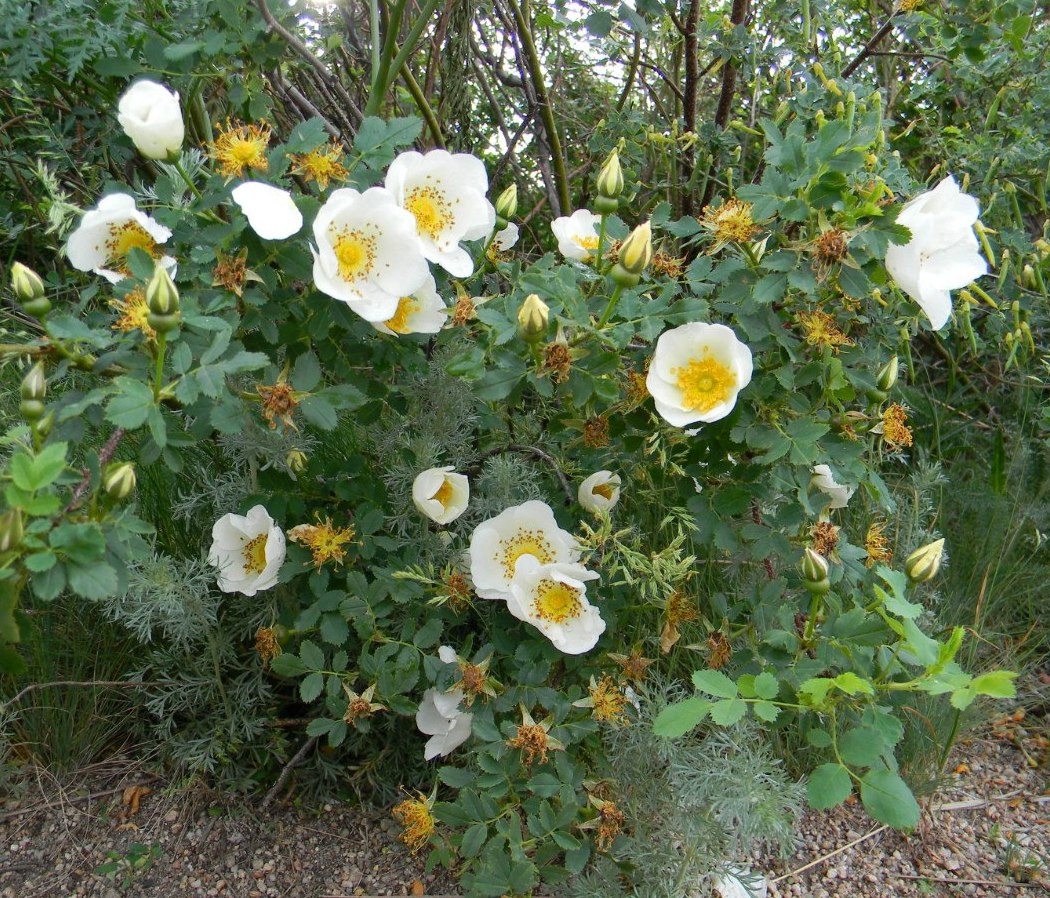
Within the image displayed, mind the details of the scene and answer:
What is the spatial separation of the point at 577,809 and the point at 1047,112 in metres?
2.26

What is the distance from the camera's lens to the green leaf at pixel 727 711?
111cm

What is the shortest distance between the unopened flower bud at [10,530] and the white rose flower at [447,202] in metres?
0.68

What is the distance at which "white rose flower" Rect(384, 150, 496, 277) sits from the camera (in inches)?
54.9

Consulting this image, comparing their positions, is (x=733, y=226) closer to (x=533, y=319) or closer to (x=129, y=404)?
(x=533, y=319)

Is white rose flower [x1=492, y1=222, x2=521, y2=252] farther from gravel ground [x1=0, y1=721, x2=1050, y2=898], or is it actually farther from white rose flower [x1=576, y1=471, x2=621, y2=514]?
gravel ground [x1=0, y1=721, x2=1050, y2=898]

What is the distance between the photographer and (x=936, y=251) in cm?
133

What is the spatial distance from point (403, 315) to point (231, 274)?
0.86ft

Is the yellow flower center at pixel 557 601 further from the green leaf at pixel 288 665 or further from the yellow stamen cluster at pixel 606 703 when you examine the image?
the green leaf at pixel 288 665

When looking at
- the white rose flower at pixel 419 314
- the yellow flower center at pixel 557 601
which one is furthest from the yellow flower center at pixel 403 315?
the yellow flower center at pixel 557 601

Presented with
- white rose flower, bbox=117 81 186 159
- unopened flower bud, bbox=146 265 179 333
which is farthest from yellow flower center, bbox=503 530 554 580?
white rose flower, bbox=117 81 186 159

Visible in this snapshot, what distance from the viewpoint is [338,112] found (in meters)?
2.31

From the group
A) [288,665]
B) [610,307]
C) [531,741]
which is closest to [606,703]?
[531,741]

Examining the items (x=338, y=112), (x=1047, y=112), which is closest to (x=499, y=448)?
(x=338, y=112)

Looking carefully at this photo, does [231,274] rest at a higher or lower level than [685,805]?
higher
